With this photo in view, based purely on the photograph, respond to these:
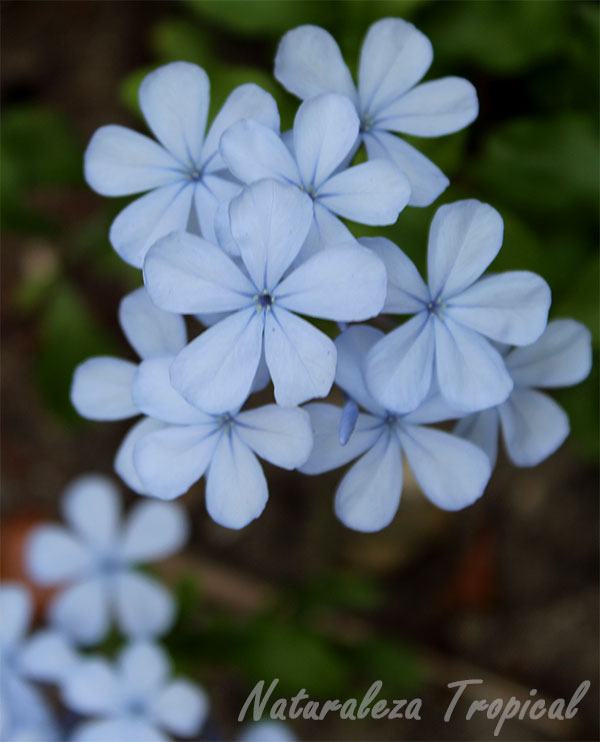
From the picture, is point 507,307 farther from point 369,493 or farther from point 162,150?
point 162,150

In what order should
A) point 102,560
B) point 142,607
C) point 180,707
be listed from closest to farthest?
point 180,707
point 142,607
point 102,560

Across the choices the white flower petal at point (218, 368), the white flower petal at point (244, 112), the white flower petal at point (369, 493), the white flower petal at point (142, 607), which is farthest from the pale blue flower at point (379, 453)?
the white flower petal at point (142, 607)

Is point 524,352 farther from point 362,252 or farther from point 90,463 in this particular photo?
point 90,463

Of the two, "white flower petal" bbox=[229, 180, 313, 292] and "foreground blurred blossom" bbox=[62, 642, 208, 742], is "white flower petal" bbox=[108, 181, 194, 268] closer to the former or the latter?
"white flower petal" bbox=[229, 180, 313, 292]

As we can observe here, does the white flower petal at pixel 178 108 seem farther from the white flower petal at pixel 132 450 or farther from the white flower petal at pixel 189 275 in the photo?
the white flower petal at pixel 132 450

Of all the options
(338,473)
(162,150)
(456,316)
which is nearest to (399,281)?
(456,316)

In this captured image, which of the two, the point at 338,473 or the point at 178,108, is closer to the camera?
the point at 178,108
